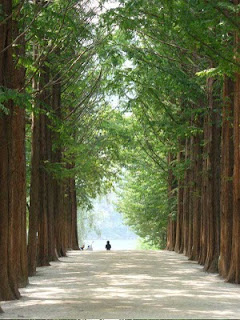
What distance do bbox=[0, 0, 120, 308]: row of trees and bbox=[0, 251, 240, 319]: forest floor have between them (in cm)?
96

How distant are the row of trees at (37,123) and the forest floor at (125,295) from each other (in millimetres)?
962

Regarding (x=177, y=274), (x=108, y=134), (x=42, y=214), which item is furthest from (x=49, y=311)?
(x=108, y=134)

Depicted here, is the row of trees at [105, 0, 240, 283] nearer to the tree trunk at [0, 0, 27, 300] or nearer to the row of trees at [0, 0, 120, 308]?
the row of trees at [0, 0, 120, 308]

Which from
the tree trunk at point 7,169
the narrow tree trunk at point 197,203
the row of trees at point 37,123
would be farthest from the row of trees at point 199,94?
the tree trunk at point 7,169

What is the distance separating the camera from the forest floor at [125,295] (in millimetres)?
12719

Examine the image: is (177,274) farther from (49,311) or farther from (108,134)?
(108,134)

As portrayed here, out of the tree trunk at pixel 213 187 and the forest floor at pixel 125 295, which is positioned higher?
the tree trunk at pixel 213 187

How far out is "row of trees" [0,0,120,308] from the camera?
15.0 metres

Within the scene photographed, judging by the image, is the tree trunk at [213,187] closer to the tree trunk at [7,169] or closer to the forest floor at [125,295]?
the forest floor at [125,295]

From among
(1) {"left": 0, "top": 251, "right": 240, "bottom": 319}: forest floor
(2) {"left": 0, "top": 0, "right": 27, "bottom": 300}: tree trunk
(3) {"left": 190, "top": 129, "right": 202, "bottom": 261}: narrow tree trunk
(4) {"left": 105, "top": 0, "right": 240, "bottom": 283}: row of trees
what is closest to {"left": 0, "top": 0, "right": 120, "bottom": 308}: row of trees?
(2) {"left": 0, "top": 0, "right": 27, "bottom": 300}: tree trunk

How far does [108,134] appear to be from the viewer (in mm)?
45281

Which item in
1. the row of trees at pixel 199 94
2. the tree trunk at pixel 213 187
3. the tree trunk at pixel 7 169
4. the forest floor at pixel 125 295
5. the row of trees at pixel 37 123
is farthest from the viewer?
the tree trunk at pixel 213 187

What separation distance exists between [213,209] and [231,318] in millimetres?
12964

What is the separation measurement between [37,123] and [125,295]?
9.61 metres
